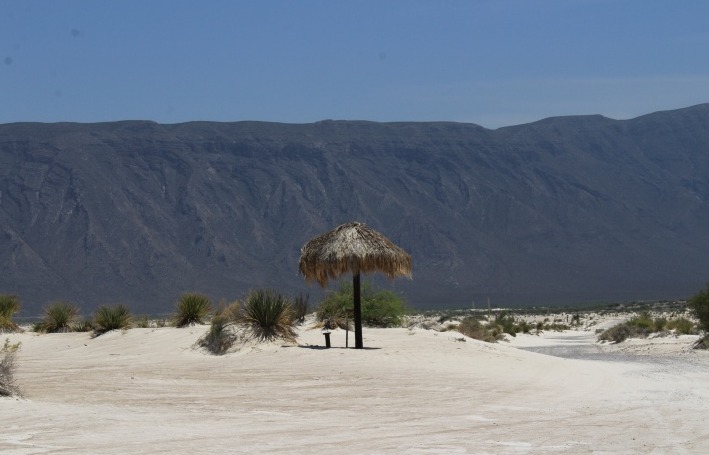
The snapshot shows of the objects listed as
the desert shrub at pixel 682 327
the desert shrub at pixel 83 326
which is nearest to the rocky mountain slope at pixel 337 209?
the desert shrub at pixel 682 327

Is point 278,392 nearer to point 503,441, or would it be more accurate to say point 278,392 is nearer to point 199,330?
point 503,441

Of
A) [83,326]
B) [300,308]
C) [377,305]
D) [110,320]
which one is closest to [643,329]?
[377,305]

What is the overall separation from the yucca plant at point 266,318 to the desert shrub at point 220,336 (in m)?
0.33

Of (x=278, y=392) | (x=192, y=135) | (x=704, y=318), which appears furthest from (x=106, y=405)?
(x=192, y=135)

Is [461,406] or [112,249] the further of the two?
[112,249]

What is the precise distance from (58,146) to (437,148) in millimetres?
51809

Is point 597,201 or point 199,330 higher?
point 597,201

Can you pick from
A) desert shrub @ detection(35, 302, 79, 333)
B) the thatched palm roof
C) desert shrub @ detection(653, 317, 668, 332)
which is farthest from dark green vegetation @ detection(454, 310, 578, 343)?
desert shrub @ detection(35, 302, 79, 333)

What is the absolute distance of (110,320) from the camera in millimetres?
30094

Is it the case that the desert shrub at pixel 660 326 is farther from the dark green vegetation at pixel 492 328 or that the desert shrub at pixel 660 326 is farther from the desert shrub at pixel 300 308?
the desert shrub at pixel 300 308

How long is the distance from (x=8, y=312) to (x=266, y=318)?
11.1 m

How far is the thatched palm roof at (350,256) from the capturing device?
76.2ft

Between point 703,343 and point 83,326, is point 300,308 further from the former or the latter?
point 703,343

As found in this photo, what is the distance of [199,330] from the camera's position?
1056 inches
